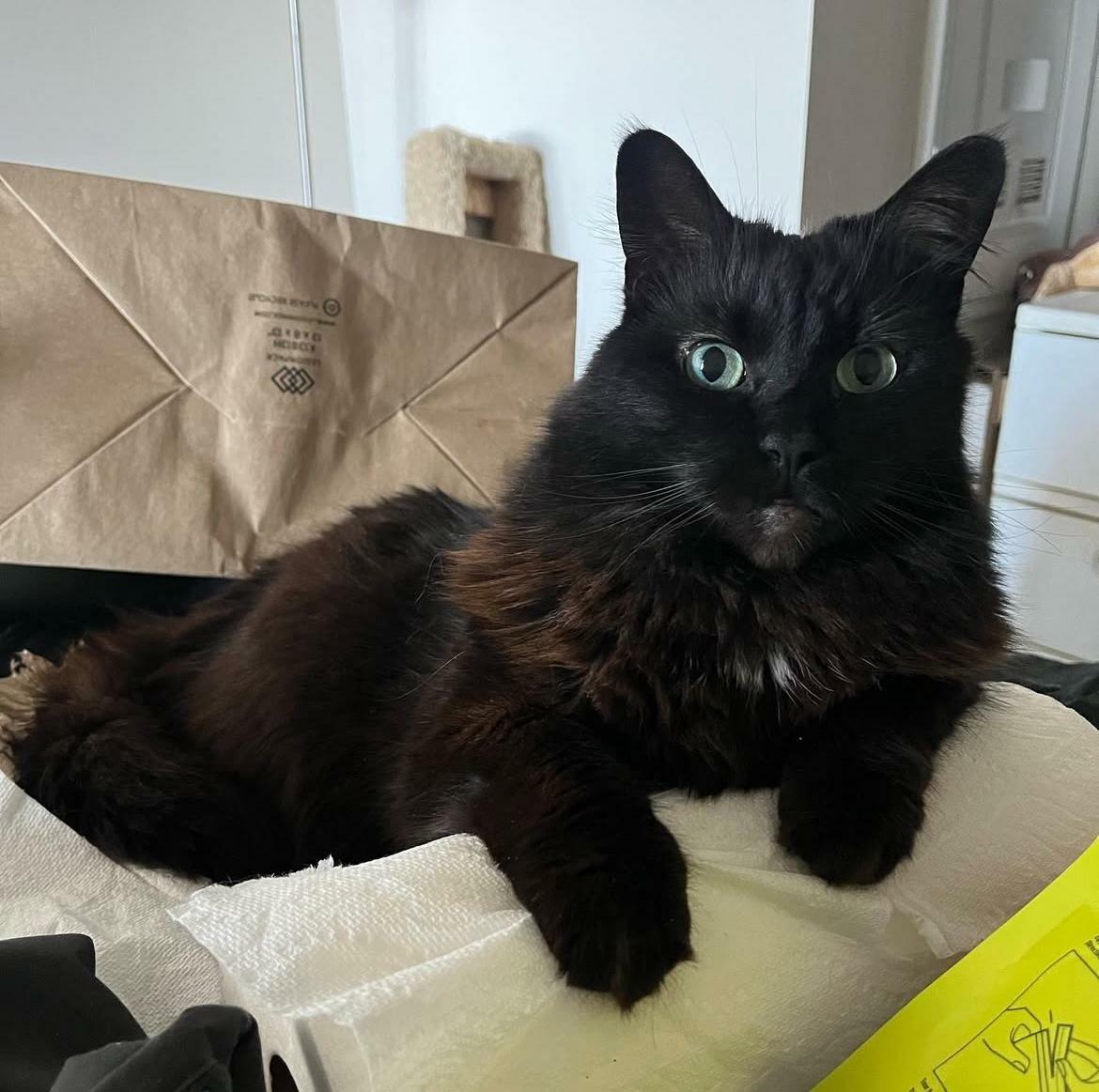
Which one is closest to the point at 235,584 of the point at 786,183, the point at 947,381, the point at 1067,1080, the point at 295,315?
the point at 295,315

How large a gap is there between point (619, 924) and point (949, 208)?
2.08 ft

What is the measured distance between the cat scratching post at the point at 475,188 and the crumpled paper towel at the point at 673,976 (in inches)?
58.2

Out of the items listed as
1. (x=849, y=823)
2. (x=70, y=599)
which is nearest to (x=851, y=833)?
(x=849, y=823)

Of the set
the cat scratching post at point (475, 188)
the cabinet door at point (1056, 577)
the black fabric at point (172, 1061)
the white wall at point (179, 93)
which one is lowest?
the cabinet door at point (1056, 577)

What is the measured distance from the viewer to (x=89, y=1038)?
1.98ft

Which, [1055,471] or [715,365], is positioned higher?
[715,365]

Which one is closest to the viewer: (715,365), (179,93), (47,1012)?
(47,1012)

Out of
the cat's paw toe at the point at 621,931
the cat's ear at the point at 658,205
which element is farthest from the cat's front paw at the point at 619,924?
the cat's ear at the point at 658,205

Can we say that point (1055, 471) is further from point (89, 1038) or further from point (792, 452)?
point (89, 1038)

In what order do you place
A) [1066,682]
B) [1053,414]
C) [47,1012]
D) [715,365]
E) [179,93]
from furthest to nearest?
[179,93] → [1053,414] → [1066,682] → [715,365] → [47,1012]

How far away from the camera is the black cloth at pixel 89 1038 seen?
19.4 inches

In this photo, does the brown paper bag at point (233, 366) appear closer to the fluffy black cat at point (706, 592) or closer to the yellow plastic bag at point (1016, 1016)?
the fluffy black cat at point (706, 592)

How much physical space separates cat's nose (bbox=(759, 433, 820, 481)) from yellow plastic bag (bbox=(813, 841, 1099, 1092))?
0.31 metres

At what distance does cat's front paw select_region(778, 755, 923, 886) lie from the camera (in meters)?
0.71
